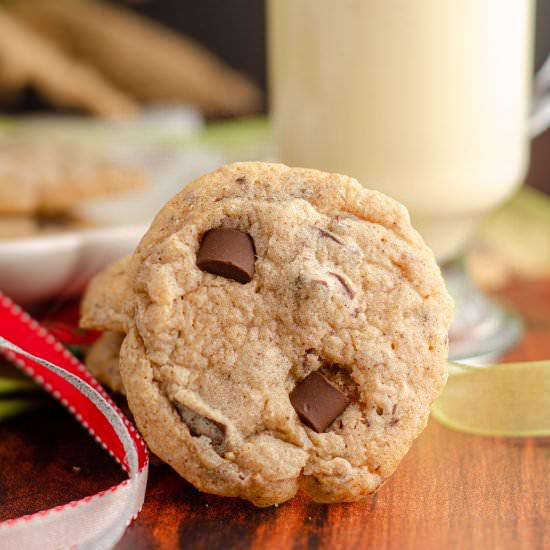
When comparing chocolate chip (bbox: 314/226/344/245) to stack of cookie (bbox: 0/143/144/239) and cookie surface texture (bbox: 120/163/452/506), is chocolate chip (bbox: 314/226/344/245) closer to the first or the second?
cookie surface texture (bbox: 120/163/452/506)

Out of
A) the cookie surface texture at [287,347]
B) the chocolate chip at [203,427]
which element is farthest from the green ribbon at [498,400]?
the chocolate chip at [203,427]

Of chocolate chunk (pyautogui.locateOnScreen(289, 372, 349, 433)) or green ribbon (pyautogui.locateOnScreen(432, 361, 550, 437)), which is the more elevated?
chocolate chunk (pyautogui.locateOnScreen(289, 372, 349, 433))

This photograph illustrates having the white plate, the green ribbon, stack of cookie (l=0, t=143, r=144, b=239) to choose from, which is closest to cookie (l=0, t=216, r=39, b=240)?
stack of cookie (l=0, t=143, r=144, b=239)

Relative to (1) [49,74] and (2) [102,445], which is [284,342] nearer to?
(2) [102,445]

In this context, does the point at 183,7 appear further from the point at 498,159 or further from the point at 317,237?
the point at 317,237

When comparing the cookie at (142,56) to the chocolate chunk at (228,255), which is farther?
the cookie at (142,56)

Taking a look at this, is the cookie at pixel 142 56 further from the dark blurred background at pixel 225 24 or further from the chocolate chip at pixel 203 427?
the chocolate chip at pixel 203 427

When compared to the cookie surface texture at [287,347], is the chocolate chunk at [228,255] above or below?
above
